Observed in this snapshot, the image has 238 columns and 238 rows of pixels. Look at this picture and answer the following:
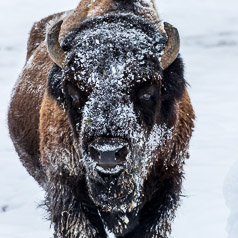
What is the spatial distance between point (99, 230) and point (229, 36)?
10.2 metres

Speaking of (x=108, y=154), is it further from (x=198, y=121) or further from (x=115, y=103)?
(x=198, y=121)

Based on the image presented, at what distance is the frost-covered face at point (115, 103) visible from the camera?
11.4 ft

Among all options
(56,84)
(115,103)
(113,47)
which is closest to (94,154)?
(115,103)

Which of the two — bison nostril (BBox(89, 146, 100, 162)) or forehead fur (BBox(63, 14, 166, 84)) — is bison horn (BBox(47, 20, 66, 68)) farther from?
bison nostril (BBox(89, 146, 100, 162))

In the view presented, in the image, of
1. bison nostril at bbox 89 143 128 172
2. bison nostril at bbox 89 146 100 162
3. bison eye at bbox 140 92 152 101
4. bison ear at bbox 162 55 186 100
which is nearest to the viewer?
bison nostril at bbox 89 143 128 172

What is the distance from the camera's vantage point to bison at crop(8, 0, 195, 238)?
3588 mm

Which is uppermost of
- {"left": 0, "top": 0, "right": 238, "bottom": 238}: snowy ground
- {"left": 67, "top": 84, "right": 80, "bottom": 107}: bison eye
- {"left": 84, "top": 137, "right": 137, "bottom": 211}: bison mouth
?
{"left": 67, "top": 84, "right": 80, "bottom": 107}: bison eye

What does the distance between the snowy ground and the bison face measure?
1.70 meters

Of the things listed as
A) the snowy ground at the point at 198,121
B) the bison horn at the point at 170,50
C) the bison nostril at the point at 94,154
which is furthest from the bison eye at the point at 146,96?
the snowy ground at the point at 198,121

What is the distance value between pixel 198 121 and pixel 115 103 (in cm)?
530

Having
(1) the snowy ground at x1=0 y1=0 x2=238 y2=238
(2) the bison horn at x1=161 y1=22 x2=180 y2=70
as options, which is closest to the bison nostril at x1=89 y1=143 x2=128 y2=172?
(2) the bison horn at x1=161 y1=22 x2=180 y2=70

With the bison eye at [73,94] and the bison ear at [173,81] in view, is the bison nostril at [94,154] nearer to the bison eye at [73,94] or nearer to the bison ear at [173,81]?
the bison eye at [73,94]

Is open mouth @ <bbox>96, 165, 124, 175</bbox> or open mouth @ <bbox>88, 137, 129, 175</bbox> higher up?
open mouth @ <bbox>88, 137, 129, 175</bbox>

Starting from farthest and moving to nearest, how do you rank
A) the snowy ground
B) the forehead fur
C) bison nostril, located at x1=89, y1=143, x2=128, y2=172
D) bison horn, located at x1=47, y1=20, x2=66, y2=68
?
the snowy ground → bison horn, located at x1=47, y1=20, x2=66, y2=68 → the forehead fur → bison nostril, located at x1=89, y1=143, x2=128, y2=172
